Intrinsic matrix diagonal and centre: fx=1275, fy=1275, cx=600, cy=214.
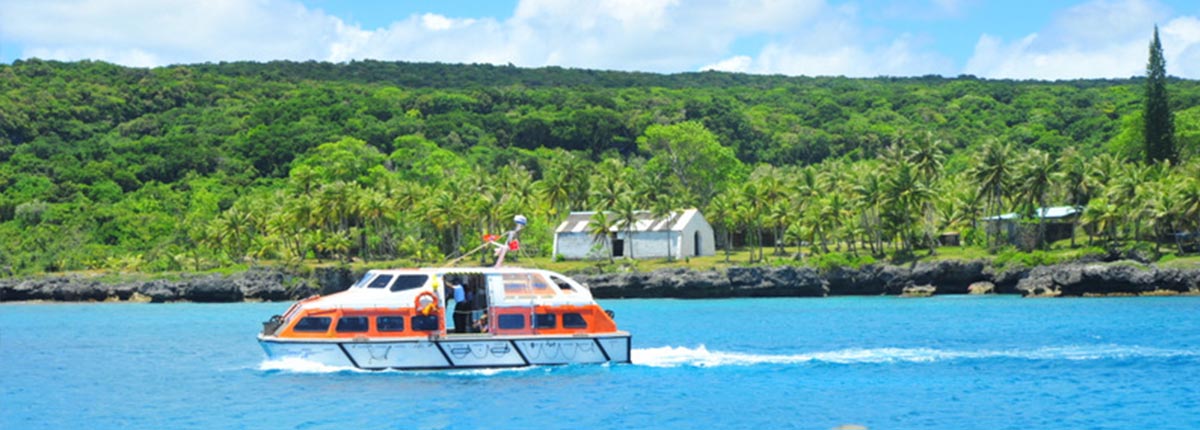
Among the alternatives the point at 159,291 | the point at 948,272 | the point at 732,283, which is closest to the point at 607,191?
the point at 732,283

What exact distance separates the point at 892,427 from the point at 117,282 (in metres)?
73.1

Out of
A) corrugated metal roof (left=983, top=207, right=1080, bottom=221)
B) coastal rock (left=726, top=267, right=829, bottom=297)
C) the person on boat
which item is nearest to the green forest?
corrugated metal roof (left=983, top=207, right=1080, bottom=221)

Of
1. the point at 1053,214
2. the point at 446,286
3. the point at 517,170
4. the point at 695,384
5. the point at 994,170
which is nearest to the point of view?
the point at 695,384

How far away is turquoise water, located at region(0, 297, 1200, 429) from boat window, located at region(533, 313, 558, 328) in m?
1.28

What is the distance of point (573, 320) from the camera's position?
3572 cm

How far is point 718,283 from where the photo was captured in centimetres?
8450

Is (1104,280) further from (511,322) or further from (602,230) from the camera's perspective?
(511,322)

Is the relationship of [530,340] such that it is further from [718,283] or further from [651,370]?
[718,283]

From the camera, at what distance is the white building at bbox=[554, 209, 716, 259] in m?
96.0

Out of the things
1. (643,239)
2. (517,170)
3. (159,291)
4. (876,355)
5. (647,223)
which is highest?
(517,170)

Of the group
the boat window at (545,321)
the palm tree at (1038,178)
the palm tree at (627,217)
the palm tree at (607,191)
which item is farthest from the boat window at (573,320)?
the palm tree at (607,191)

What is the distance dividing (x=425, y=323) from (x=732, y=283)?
51.7 m

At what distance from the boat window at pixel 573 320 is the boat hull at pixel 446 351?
2.12 feet

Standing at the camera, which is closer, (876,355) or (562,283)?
(562,283)
